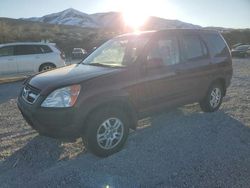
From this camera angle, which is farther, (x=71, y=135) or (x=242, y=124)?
(x=242, y=124)

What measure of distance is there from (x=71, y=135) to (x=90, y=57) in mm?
2203

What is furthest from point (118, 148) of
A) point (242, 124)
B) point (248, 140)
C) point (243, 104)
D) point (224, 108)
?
point (243, 104)

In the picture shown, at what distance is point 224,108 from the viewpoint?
8141 millimetres

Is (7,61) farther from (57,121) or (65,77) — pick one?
(57,121)

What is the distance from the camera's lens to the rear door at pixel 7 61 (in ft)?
48.8

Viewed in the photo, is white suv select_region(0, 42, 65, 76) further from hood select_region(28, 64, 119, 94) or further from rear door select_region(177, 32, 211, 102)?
hood select_region(28, 64, 119, 94)

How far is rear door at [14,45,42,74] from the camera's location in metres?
15.1

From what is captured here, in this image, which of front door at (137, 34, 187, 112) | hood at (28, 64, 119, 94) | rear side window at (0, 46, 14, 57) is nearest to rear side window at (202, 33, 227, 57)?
front door at (137, 34, 187, 112)

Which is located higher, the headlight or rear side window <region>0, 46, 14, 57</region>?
the headlight

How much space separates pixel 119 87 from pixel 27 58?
35.7ft

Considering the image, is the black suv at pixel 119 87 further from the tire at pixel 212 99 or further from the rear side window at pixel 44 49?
the rear side window at pixel 44 49

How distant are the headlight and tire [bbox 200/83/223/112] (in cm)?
350

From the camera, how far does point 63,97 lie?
479 cm

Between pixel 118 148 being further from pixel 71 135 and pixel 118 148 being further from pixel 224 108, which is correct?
pixel 224 108
